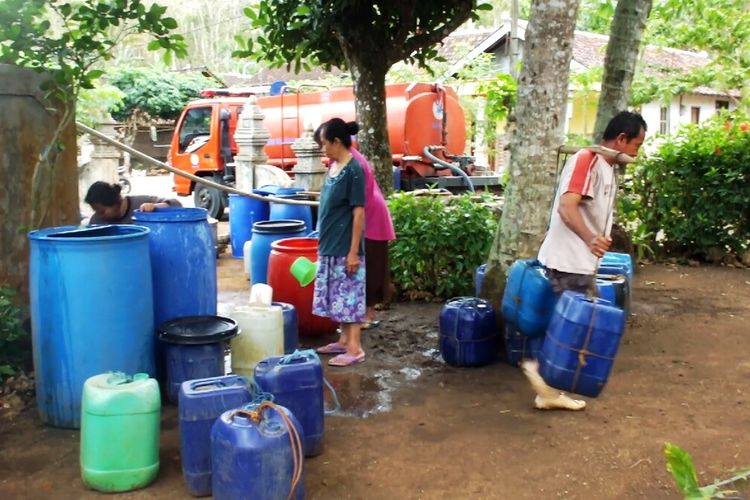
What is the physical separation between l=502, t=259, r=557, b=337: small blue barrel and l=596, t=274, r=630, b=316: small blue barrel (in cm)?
46

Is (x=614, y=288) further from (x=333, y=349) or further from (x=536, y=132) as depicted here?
(x=333, y=349)

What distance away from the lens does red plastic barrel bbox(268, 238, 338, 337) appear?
5.80 m

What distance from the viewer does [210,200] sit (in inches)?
575

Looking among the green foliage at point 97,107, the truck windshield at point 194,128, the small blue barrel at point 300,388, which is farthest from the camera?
the truck windshield at point 194,128

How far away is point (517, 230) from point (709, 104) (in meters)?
22.7

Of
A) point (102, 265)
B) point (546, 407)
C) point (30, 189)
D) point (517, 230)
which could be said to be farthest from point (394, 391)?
point (30, 189)

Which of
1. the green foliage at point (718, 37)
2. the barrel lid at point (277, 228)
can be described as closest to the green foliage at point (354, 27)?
the barrel lid at point (277, 228)

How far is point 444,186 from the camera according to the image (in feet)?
43.2

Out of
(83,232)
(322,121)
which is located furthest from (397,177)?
(83,232)

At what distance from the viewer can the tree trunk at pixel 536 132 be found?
5020 mm

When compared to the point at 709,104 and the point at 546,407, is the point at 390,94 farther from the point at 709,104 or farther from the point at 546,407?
the point at 709,104

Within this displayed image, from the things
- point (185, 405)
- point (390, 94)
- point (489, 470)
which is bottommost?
point (489, 470)

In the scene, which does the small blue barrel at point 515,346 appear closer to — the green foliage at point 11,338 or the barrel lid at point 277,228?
the barrel lid at point 277,228

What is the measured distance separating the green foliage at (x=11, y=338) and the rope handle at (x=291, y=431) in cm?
193
